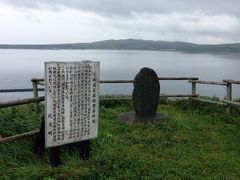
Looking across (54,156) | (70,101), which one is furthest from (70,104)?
(54,156)

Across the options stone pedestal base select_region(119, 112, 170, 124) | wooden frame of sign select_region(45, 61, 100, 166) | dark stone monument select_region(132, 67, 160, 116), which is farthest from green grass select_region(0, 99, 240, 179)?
dark stone monument select_region(132, 67, 160, 116)

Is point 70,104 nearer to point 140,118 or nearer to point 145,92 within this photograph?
point 140,118

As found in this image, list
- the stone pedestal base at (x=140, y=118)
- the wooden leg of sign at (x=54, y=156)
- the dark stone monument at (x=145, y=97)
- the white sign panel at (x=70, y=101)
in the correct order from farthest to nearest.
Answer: the dark stone monument at (x=145, y=97), the stone pedestal base at (x=140, y=118), the wooden leg of sign at (x=54, y=156), the white sign panel at (x=70, y=101)

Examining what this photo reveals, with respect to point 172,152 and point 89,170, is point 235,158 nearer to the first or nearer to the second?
point 172,152

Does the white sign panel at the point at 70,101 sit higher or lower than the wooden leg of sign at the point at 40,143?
higher

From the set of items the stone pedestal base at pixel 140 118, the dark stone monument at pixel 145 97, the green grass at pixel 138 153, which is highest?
the dark stone monument at pixel 145 97

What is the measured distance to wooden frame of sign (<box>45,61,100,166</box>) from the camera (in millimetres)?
5555

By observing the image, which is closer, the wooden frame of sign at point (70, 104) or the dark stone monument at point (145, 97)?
the wooden frame of sign at point (70, 104)

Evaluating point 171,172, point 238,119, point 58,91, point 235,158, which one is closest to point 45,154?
point 58,91

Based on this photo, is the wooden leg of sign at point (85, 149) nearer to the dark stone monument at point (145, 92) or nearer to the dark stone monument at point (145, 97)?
the dark stone monument at point (145, 97)

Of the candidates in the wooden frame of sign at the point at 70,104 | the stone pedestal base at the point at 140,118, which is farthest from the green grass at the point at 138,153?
the wooden frame of sign at the point at 70,104

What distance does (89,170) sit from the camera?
5.64 m

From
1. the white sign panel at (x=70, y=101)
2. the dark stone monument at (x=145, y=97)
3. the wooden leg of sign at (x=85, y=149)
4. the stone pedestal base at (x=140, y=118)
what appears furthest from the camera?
the dark stone monument at (x=145, y=97)

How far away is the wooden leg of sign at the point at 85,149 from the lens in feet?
20.5
